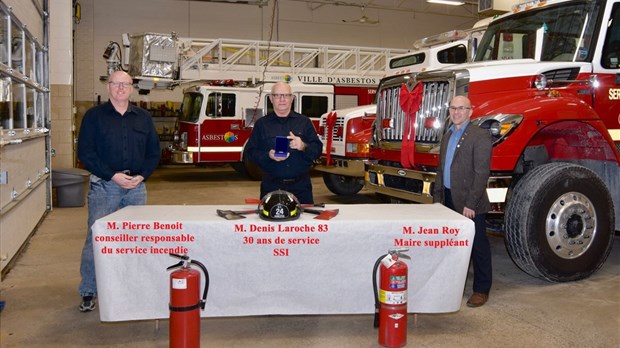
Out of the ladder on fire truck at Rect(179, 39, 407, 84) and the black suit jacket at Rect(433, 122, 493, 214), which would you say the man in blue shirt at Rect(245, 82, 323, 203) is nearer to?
the black suit jacket at Rect(433, 122, 493, 214)

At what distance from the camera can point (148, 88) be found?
1327 centimetres

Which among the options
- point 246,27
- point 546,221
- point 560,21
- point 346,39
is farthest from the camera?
point 346,39

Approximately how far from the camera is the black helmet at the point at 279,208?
3799 mm

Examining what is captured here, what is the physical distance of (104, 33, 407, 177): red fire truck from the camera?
13.1m

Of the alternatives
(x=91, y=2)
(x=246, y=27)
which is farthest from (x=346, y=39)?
(x=91, y=2)

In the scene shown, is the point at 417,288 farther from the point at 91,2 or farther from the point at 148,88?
the point at 91,2

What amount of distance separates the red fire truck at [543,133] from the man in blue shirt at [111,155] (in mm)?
2772

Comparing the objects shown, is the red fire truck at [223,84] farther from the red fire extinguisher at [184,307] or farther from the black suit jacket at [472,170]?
the red fire extinguisher at [184,307]

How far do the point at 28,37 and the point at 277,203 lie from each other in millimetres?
5487

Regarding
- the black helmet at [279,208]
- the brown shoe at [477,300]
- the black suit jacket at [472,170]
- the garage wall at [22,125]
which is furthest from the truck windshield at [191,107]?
the black helmet at [279,208]

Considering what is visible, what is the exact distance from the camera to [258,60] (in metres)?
14.4

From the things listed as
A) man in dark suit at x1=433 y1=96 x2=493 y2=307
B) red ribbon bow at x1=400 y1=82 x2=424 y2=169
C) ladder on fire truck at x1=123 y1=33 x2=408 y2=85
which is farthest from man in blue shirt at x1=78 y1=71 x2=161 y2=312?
ladder on fire truck at x1=123 y1=33 x2=408 y2=85

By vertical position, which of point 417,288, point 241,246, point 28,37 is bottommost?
point 417,288

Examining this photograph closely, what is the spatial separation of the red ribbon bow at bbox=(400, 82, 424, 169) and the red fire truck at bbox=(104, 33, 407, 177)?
7.26 meters
